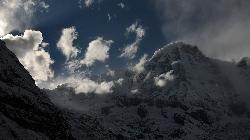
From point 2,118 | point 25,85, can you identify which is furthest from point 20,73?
point 2,118

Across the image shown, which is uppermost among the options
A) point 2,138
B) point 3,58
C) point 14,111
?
point 3,58

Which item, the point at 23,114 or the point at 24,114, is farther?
the point at 24,114

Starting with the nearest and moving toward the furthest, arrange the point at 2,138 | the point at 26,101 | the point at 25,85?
the point at 2,138
the point at 26,101
the point at 25,85

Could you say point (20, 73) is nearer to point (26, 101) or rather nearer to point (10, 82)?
Answer: point (10, 82)

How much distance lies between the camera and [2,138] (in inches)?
3809

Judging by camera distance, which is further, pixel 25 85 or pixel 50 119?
pixel 25 85

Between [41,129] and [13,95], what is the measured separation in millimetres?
9701

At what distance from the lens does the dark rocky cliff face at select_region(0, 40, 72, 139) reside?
103 m

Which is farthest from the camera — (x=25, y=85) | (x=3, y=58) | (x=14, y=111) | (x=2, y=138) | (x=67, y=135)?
(x=3, y=58)

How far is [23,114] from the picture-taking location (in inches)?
4259

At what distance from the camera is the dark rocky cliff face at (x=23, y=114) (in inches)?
4058

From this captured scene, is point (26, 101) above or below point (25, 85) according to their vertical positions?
below

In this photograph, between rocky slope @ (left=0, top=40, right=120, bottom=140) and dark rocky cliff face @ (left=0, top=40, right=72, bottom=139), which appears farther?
dark rocky cliff face @ (left=0, top=40, right=72, bottom=139)

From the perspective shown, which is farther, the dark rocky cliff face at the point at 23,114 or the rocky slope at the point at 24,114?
the dark rocky cliff face at the point at 23,114
